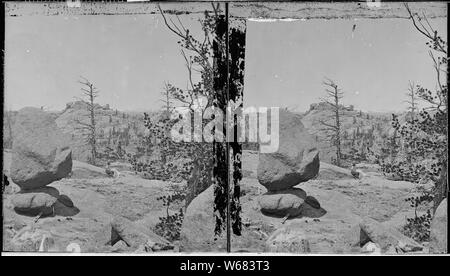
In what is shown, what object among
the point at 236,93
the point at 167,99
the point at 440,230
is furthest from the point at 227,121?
the point at 440,230

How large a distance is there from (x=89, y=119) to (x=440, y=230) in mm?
3453

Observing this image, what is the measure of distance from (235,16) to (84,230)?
246 cm

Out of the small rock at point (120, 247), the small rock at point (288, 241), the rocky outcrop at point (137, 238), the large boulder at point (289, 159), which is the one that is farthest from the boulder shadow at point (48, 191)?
the small rock at point (288, 241)

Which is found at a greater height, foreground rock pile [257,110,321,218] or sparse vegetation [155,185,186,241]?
foreground rock pile [257,110,321,218]

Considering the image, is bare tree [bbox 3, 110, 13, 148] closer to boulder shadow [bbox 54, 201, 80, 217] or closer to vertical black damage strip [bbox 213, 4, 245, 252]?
boulder shadow [bbox 54, 201, 80, 217]

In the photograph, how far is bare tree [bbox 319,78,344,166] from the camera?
5.18 meters

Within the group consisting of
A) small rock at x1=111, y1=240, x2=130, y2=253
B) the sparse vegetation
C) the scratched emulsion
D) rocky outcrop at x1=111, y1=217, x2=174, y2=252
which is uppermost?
the scratched emulsion

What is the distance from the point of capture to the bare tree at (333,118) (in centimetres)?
518

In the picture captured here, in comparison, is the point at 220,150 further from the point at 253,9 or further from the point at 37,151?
the point at 37,151

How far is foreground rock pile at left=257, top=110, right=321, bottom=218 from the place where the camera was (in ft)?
17.0

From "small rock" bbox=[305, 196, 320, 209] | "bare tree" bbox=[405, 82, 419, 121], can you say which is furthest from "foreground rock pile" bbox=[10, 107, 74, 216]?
"bare tree" bbox=[405, 82, 419, 121]

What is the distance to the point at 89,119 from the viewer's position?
5.18m

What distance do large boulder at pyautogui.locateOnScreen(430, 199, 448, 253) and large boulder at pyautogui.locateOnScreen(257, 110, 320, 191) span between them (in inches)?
47.1

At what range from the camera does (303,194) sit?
5.22m
